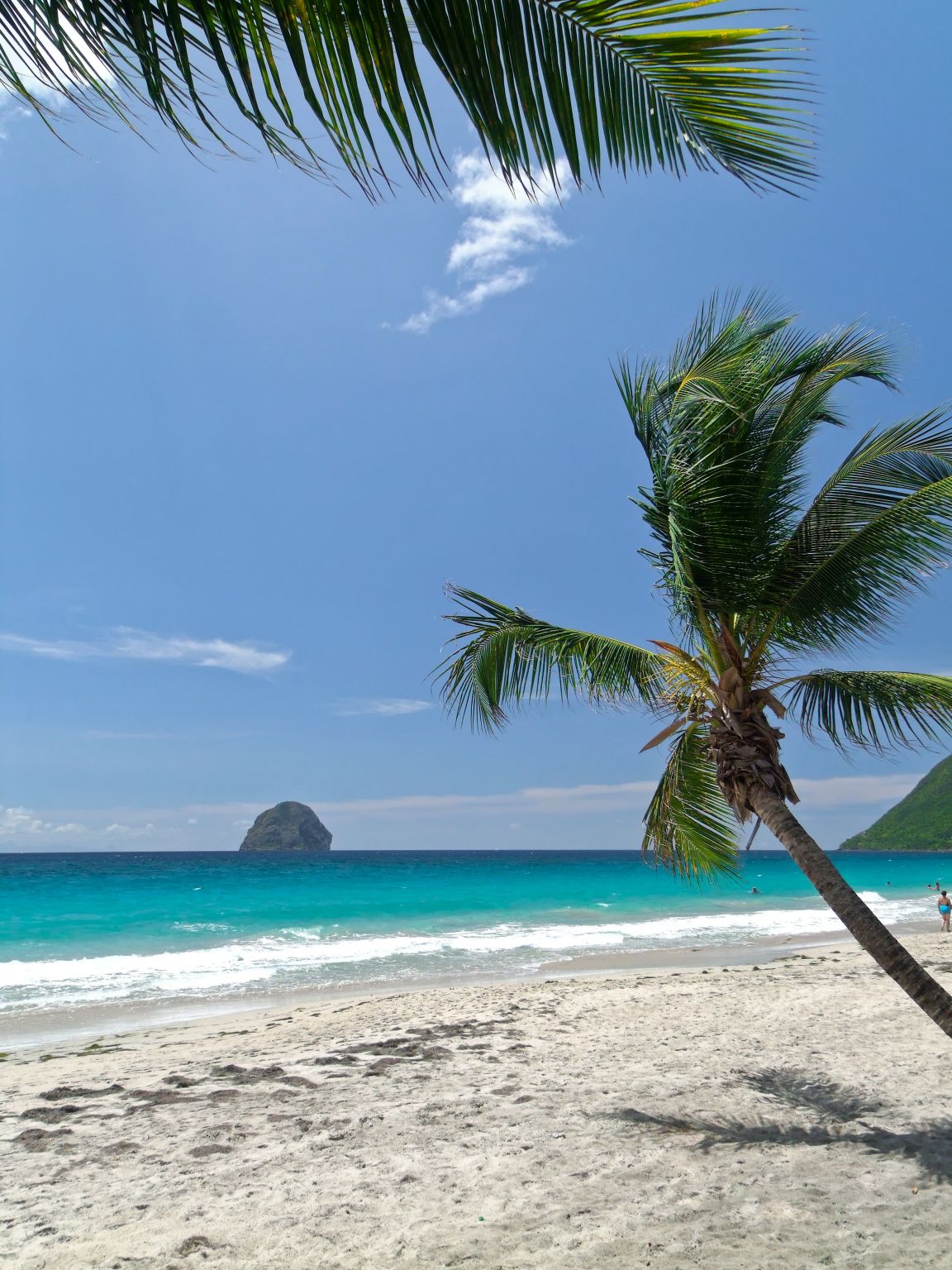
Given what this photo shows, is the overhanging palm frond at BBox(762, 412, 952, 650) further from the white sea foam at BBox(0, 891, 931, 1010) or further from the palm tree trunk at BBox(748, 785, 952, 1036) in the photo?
the white sea foam at BBox(0, 891, 931, 1010)

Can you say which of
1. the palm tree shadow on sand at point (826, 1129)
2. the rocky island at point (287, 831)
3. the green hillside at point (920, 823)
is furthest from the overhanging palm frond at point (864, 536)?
the rocky island at point (287, 831)

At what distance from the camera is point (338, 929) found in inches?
931

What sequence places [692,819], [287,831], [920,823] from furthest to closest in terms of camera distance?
[287,831], [920,823], [692,819]

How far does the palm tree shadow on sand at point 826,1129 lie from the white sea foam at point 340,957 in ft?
32.8

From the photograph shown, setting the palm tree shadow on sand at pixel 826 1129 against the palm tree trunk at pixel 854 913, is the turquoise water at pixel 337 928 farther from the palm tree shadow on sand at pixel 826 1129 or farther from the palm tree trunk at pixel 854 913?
the palm tree shadow on sand at pixel 826 1129

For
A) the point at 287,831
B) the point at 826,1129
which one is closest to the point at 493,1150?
the point at 826,1129

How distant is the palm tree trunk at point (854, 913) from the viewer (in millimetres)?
4465

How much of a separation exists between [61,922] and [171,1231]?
25.5 meters

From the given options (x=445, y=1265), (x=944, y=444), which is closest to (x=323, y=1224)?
(x=445, y=1265)

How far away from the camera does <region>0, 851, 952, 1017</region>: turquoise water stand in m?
15.1

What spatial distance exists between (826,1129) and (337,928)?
20429mm

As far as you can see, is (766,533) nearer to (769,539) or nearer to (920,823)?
(769,539)

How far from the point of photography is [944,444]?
5.20m

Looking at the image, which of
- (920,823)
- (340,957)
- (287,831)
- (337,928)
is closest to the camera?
(340,957)
